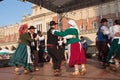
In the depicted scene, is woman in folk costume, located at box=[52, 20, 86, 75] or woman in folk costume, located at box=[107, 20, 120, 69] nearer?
woman in folk costume, located at box=[52, 20, 86, 75]

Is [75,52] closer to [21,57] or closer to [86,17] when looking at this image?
[21,57]

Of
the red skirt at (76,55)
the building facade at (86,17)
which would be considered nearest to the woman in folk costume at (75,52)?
the red skirt at (76,55)

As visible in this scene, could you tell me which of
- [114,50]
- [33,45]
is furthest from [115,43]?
[33,45]

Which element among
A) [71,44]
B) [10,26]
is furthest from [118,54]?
[10,26]

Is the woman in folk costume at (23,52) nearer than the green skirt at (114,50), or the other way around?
the green skirt at (114,50)

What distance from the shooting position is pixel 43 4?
1605cm

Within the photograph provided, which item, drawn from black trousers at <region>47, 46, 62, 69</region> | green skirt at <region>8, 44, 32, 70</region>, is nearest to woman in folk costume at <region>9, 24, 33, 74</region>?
green skirt at <region>8, 44, 32, 70</region>

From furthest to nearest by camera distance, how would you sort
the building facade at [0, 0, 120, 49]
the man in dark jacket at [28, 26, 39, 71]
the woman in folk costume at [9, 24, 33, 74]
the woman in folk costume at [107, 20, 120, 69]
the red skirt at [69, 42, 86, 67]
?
the building facade at [0, 0, 120, 49] → the man in dark jacket at [28, 26, 39, 71] → the woman in folk costume at [9, 24, 33, 74] → the woman in folk costume at [107, 20, 120, 69] → the red skirt at [69, 42, 86, 67]

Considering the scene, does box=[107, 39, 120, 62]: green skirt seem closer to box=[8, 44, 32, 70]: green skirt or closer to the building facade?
box=[8, 44, 32, 70]: green skirt

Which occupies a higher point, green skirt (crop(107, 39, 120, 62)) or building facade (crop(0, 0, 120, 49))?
building facade (crop(0, 0, 120, 49))

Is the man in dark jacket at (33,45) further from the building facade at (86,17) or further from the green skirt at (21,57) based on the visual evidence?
the building facade at (86,17)

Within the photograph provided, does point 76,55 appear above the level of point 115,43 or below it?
below

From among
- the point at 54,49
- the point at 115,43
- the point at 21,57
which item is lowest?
the point at 21,57

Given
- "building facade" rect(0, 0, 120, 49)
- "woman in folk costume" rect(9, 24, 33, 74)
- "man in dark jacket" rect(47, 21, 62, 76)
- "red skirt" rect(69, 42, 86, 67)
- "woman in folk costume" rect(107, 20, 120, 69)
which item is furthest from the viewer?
"building facade" rect(0, 0, 120, 49)
